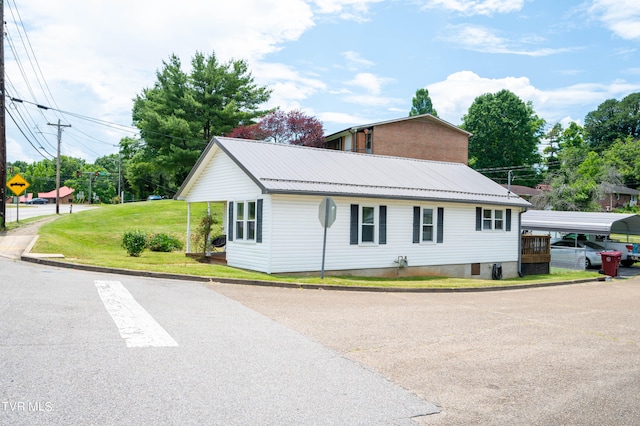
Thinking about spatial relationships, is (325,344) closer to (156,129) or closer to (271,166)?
(271,166)

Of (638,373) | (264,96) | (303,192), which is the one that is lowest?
(638,373)

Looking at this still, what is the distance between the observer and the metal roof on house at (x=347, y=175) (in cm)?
1820

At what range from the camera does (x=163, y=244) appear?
2541 cm

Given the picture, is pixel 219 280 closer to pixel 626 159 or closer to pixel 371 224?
pixel 371 224

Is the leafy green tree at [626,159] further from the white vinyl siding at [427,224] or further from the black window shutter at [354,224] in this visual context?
the black window shutter at [354,224]

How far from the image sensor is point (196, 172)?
22344 mm

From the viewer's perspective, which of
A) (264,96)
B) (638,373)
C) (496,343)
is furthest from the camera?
(264,96)

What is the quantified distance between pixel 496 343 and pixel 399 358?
225 cm

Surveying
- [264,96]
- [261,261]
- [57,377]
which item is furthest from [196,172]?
[264,96]

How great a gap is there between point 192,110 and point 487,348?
141ft

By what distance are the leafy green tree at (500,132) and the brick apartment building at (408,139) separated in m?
29.9

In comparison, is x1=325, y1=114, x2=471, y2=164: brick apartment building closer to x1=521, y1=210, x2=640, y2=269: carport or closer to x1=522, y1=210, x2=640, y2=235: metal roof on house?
x1=522, y1=210, x2=640, y2=235: metal roof on house

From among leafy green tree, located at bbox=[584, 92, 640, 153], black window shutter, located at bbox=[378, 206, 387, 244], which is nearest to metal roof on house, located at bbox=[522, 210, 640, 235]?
black window shutter, located at bbox=[378, 206, 387, 244]

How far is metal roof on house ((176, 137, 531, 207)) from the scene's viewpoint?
1820cm
